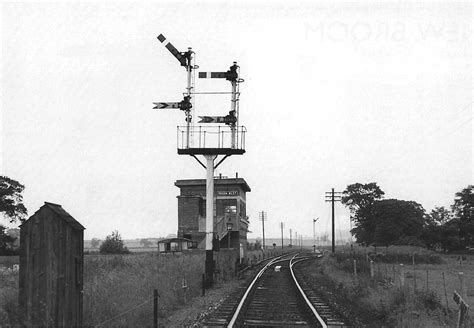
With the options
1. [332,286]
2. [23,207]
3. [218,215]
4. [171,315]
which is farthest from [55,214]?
[23,207]

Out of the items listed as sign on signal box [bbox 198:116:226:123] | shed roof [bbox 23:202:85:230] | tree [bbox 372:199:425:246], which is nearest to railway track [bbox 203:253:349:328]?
shed roof [bbox 23:202:85:230]

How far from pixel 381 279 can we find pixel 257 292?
5.73 meters

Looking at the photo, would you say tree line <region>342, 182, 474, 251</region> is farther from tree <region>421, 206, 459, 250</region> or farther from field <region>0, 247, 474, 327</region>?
field <region>0, 247, 474, 327</region>

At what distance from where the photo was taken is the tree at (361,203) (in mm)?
87750

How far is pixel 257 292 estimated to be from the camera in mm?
21641

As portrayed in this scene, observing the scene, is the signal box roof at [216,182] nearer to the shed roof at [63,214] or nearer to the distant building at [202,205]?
the distant building at [202,205]

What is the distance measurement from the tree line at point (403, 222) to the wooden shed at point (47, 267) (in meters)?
67.7

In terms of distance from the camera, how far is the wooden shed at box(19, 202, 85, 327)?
319 inches

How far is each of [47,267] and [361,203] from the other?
291ft

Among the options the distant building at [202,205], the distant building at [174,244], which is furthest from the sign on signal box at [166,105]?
the distant building at [202,205]

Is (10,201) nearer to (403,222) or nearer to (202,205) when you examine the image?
(202,205)

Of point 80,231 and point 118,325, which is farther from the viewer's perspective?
point 118,325

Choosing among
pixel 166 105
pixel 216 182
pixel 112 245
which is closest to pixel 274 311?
pixel 166 105

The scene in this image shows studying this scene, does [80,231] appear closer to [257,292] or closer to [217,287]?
[257,292]
